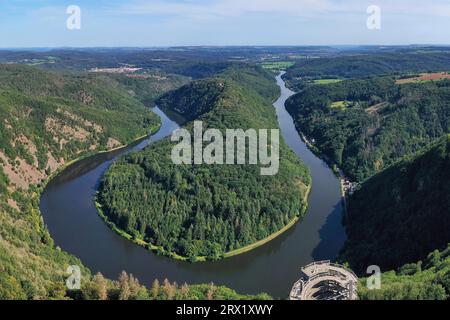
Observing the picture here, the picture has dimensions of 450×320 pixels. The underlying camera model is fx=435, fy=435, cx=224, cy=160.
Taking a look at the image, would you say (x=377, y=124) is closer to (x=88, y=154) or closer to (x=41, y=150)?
(x=88, y=154)

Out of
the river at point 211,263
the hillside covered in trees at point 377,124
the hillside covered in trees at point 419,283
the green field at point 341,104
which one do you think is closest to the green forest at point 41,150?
the river at point 211,263

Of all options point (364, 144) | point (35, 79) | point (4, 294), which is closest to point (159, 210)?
point (4, 294)

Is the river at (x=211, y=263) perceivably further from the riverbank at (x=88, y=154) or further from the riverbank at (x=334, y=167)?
the riverbank at (x=88, y=154)

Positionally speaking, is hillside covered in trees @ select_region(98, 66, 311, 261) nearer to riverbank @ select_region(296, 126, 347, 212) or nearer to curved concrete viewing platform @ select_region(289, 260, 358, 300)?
riverbank @ select_region(296, 126, 347, 212)

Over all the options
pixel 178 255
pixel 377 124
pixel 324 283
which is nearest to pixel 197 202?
pixel 178 255

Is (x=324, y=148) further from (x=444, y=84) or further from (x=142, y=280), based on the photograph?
(x=142, y=280)

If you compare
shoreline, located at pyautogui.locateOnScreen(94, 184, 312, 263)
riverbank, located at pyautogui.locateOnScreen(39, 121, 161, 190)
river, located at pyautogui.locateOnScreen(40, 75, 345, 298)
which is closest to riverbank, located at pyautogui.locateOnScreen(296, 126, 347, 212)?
river, located at pyautogui.locateOnScreen(40, 75, 345, 298)
